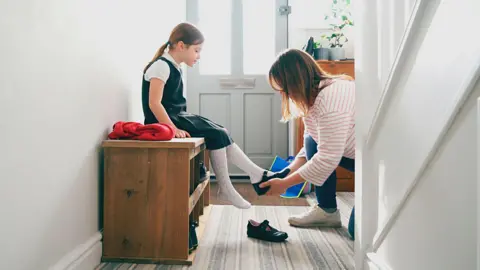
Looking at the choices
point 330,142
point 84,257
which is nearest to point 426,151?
point 330,142

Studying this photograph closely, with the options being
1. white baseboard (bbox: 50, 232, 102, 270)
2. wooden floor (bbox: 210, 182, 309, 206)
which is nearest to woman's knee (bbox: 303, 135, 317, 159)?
wooden floor (bbox: 210, 182, 309, 206)

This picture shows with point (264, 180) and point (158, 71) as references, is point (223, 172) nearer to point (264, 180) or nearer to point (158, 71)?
point (264, 180)

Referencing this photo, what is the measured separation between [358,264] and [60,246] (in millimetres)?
841

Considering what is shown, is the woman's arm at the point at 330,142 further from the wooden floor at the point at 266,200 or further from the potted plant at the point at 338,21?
the potted plant at the point at 338,21

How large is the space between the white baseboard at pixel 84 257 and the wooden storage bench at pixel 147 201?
34 millimetres

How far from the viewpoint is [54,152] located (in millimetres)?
1032

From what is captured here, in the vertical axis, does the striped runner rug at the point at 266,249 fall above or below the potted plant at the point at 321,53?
below

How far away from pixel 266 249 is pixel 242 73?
2044mm

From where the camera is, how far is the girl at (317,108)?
1.49 metres

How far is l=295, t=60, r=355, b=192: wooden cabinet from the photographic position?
2611mm

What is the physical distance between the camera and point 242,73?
329cm

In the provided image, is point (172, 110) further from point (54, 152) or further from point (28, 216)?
point (28, 216)

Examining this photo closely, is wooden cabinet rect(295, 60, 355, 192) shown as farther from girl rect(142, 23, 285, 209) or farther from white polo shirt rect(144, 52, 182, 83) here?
white polo shirt rect(144, 52, 182, 83)

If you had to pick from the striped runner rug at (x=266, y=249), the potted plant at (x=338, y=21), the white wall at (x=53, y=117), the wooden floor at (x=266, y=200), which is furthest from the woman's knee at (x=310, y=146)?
the potted plant at (x=338, y=21)
